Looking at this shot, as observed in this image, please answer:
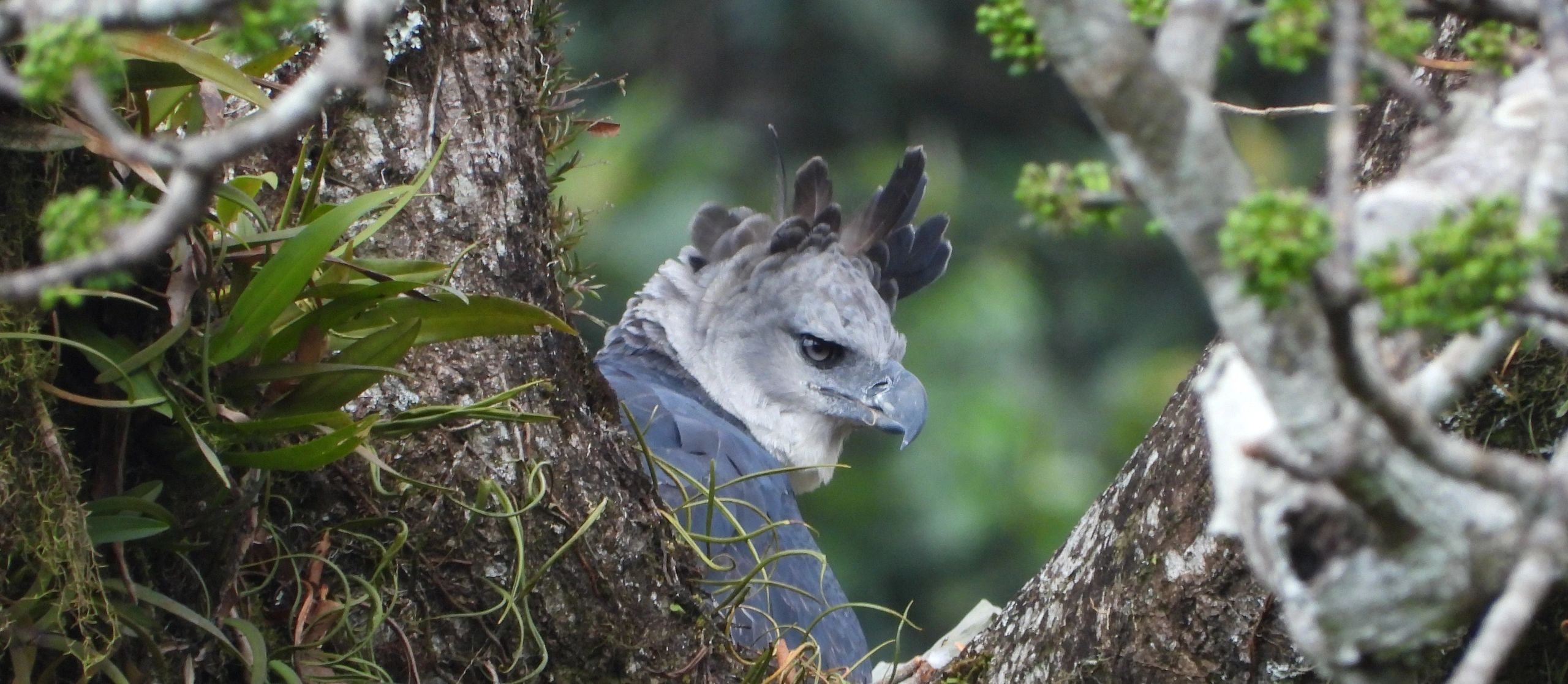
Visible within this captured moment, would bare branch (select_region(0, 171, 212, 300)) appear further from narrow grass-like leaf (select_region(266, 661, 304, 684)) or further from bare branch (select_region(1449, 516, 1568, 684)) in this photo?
narrow grass-like leaf (select_region(266, 661, 304, 684))

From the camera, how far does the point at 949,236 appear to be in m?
7.69

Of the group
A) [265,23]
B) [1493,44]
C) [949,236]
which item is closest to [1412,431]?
[1493,44]

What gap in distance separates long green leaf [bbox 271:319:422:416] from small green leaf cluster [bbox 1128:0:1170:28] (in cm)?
81

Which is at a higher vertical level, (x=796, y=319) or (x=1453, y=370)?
(x=1453, y=370)

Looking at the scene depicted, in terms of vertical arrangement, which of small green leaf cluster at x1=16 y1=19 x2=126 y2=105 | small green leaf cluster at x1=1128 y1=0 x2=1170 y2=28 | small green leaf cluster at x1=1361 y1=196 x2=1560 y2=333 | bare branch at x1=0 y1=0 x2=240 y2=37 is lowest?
small green leaf cluster at x1=1361 y1=196 x2=1560 y2=333

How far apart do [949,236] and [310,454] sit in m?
6.50

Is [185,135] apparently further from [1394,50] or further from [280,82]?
[1394,50]

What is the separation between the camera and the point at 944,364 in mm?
6750

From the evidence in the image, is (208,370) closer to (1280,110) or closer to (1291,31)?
(1291,31)

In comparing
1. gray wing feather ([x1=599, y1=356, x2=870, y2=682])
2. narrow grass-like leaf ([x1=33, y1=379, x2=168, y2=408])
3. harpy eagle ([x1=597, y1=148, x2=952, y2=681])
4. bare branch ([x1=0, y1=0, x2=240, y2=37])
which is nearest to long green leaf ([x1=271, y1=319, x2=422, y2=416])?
narrow grass-like leaf ([x1=33, y1=379, x2=168, y2=408])

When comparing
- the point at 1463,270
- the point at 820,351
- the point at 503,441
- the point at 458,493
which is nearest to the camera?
the point at 1463,270

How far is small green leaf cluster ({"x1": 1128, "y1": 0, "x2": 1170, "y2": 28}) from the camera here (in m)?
0.90

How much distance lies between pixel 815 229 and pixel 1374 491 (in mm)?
3093

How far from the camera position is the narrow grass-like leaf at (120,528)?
4.38 ft
